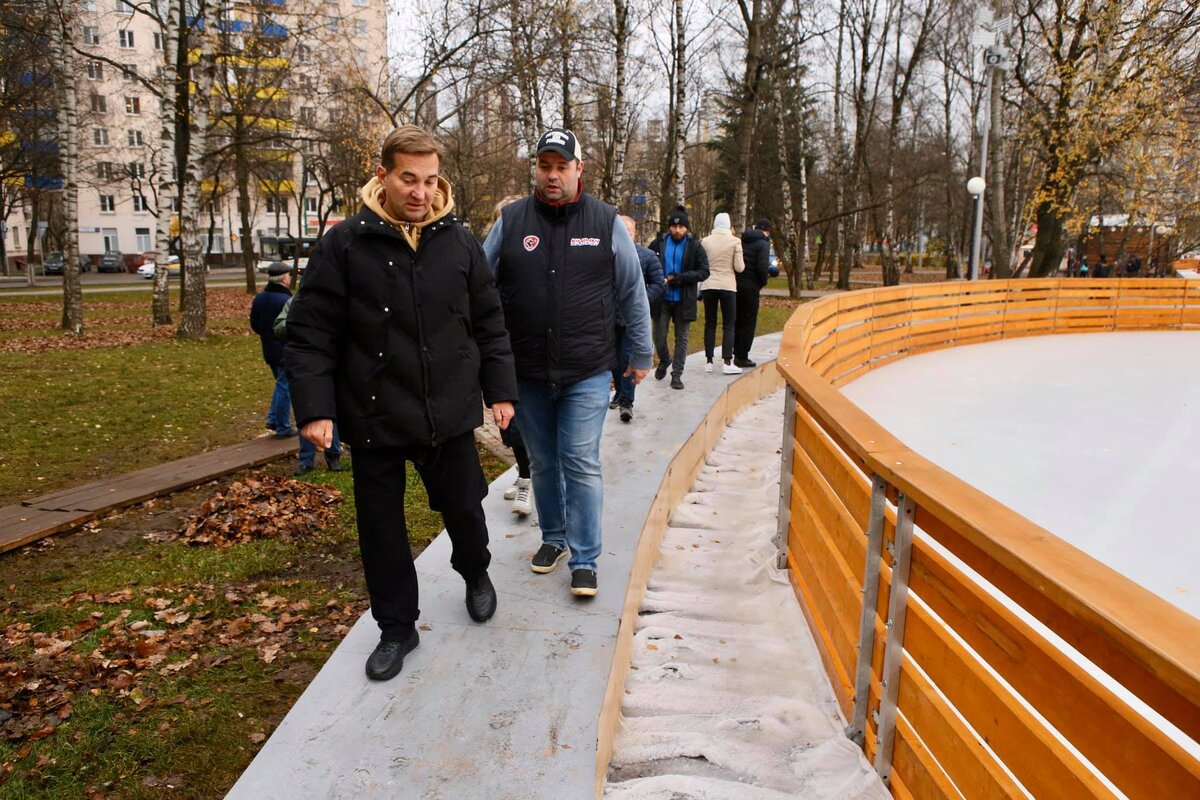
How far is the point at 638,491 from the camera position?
516 centimetres

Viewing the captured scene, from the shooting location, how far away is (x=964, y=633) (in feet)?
7.70

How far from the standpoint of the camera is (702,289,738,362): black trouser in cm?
958

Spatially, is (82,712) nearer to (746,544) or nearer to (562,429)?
(562,429)

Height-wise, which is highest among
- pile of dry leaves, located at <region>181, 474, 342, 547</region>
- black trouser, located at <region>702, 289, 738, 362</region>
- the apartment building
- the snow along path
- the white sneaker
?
the apartment building

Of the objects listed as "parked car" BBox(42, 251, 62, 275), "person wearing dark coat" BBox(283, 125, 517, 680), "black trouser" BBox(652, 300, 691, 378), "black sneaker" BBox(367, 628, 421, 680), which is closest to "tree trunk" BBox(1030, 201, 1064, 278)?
"black trouser" BBox(652, 300, 691, 378)

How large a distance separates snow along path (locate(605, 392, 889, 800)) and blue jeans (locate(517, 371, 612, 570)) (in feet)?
2.05

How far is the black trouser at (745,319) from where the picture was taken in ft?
33.5

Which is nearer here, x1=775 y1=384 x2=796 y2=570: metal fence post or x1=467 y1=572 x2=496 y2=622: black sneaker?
x1=467 y1=572 x2=496 y2=622: black sneaker

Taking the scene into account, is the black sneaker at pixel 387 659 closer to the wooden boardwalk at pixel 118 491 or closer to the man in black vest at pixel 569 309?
the man in black vest at pixel 569 309

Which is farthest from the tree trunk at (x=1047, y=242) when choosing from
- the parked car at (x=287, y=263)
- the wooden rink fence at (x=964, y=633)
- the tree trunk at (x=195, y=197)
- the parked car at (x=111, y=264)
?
the parked car at (x=111, y=264)

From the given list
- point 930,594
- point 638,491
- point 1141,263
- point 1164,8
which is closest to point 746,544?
point 638,491

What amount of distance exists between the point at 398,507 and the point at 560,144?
1.64m

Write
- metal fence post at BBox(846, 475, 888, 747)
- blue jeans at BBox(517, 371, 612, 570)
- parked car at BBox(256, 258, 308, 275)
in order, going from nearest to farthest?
metal fence post at BBox(846, 475, 888, 747), blue jeans at BBox(517, 371, 612, 570), parked car at BBox(256, 258, 308, 275)

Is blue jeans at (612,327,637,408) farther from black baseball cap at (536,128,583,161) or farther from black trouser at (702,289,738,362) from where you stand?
black trouser at (702,289,738,362)
